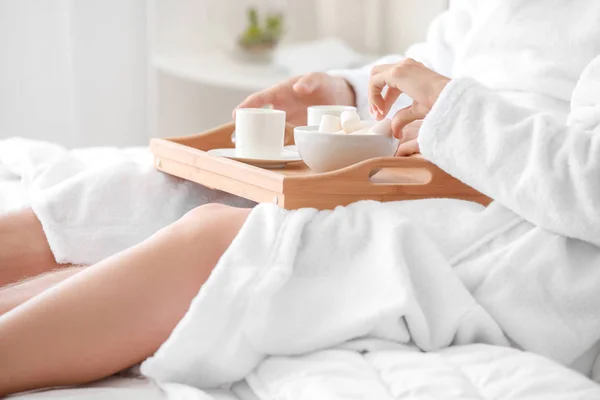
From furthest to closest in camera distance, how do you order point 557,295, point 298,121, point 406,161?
point 298,121, point 406,161, point 557,295

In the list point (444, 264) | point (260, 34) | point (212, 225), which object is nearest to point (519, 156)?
point (444, 264)

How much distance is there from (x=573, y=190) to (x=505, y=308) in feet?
0.52

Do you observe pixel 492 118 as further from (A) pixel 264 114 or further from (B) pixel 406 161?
(A) pixel 264 114

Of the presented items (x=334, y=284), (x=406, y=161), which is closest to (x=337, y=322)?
(x=334, y=284)

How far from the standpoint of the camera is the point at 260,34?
10.8ft

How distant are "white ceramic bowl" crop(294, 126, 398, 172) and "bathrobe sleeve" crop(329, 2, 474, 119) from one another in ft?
1.56

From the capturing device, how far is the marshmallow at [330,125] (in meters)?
1.26

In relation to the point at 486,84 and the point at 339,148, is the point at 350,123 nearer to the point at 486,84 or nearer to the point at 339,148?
the point at 339,148

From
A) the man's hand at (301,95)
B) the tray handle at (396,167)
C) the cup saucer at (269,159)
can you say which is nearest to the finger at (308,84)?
the man's hand at (301,95)

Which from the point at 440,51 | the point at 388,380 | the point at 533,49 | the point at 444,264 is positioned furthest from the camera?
the point at 440,51

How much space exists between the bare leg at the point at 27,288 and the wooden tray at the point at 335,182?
25 cm

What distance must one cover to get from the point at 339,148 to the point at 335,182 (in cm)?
14

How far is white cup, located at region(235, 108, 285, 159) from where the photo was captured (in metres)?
1.33

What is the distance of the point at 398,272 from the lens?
3.13 feet
